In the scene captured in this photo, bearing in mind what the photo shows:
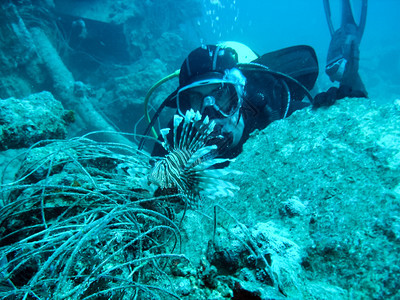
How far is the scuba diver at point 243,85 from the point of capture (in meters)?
3.14

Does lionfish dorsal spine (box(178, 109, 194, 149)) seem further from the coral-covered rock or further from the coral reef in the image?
the coral-covered rock

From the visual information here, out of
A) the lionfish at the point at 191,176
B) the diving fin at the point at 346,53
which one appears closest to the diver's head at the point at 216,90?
the lionfish at the point at 191,176

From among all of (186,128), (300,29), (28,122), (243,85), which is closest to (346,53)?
(243,85)

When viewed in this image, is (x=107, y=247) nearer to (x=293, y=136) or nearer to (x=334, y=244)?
(x=334, y=244)

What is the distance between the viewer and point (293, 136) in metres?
2.03

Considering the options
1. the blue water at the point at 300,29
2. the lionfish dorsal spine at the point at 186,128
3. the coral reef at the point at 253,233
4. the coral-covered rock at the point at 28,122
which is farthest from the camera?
the blue water at the point at 300,29

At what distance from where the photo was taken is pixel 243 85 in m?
3.29

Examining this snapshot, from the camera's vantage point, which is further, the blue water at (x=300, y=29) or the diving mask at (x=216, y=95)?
the blue water at (x=300, y=29)

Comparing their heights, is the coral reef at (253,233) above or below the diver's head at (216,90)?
below

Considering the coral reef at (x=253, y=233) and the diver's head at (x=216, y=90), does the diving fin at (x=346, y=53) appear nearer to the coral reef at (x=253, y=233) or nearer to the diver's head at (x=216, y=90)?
the diver's head at (x=216, y=90)

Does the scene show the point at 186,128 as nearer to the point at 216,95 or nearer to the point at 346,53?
the point at 216,95

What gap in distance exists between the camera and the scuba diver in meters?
3.14

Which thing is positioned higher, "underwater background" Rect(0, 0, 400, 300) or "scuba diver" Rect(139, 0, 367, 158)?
"scuba diver" Rect(139, 0, 367, 158)

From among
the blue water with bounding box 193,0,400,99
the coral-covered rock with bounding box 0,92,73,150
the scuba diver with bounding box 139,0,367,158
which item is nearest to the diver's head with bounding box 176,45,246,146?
the scuba diver with bounding box 139,0,367,158
